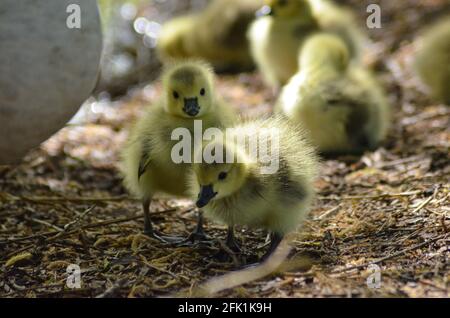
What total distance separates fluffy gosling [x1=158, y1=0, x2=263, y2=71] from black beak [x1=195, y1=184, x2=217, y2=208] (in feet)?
12.0

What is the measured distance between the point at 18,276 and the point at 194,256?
0.66 m

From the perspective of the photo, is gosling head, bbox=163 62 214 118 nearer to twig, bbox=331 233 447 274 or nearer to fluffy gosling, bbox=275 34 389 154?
twig, bbox=331 233 447 274

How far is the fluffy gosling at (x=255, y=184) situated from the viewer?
8.79 feet

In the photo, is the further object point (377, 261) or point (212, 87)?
point (212, 87)

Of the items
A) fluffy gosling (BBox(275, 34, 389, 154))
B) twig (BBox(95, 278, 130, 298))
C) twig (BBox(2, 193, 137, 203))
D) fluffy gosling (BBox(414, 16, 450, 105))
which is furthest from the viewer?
fluffy gosling (BBox(414, 16, 450, 105))

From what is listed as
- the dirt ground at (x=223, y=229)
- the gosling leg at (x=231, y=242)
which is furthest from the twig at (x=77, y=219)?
the gosling leg at (x=231, y=242)

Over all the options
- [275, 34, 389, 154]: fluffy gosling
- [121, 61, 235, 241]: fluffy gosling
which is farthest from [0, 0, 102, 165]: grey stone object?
[275, 34, 389, 154]: fluffy gosling

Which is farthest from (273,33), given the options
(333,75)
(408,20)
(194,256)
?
(194,256)

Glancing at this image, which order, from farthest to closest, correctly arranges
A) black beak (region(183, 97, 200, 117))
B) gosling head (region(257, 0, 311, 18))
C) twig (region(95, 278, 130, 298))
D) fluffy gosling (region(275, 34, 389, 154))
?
gosling head (region(257, 0, 311, 18))
fluffy gosling (region(275, 34, 389, 154))
black beak (region(183, 97, 200, 117))
twig (region(95, 278, 130, 298))

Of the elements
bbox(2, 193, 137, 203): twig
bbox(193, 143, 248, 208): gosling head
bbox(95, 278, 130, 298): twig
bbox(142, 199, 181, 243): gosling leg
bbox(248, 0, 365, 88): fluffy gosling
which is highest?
bbox(248, 0, 365, 88): fluffy gosling

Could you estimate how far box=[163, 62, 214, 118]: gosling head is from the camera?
3.14m

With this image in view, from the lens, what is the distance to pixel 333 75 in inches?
171

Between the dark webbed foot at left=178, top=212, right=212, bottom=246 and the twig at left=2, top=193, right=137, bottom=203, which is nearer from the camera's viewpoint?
the dark webbed foot at left=178, top=212, right=212, bottom=246

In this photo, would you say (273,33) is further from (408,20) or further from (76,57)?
(76,57)
